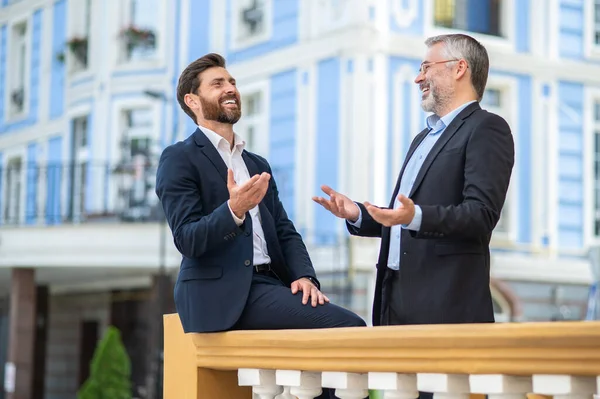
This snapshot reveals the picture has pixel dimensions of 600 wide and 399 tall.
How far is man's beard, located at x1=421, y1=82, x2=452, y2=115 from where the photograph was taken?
254cm

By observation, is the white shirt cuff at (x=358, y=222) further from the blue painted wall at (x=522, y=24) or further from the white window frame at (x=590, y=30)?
the white window frame at (x=590, y=30)

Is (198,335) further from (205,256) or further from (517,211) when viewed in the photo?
(517,211)

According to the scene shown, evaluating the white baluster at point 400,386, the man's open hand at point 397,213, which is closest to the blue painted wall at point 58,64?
the man's open hand at point 397,213

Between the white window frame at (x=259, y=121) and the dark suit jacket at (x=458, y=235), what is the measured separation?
10.6 m

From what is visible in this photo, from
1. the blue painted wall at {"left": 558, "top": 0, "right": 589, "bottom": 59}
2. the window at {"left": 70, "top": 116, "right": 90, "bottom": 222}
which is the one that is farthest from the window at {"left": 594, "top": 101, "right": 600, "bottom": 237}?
the window at {"left": 70, "top": 116, "right": 90, "bottom": 222}

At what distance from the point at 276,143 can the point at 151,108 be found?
2.31 meters

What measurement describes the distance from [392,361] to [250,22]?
1222cm

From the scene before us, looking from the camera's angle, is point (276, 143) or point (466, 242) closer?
point (466, 242)

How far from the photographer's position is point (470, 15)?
43.6 feet

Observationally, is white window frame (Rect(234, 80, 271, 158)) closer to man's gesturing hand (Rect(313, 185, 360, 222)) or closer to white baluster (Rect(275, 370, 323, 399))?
man's gesturing hand (Rect(313, 185, 360, 222))

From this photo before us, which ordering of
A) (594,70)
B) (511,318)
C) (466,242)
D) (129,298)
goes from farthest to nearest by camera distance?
(129,298)
(594,70)
(511,318)
(466,242)

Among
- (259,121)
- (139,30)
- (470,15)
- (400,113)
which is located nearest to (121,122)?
(139,30)

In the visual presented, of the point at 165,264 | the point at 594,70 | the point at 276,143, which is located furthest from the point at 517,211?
the point at 165,264

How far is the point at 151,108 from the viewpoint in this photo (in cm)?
1459
